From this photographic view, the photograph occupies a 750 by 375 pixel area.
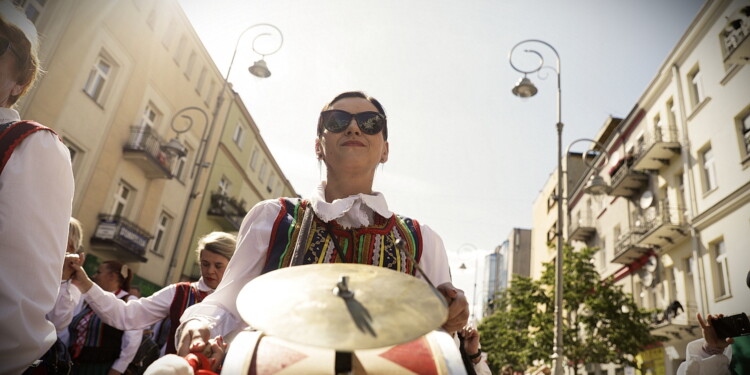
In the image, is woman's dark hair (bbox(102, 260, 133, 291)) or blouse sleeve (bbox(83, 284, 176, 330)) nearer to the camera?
blouse sleeve (bbox(83, 284, 176, 330))

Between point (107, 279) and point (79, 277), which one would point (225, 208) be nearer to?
point (107, 279)

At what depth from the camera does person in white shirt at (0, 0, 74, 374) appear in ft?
5.27

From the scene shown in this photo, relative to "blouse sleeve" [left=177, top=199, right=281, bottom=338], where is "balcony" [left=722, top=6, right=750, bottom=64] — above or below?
above

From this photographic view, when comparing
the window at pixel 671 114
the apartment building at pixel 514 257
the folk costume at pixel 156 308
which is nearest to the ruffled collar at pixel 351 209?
the folk costume at pixel 156 308

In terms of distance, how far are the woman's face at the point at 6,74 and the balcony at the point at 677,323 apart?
19.9m

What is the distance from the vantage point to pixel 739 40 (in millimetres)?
14555

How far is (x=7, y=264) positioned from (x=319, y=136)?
4.91 feet

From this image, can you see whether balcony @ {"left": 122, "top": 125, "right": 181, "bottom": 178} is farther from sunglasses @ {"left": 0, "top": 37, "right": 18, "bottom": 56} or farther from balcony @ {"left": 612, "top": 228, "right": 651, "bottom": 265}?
balcony @ {"left": 612, "top": 228, "right": 651, "bottom": 265}

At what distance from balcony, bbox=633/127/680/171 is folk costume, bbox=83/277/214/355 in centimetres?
2006

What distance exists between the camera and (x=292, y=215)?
7.55ft

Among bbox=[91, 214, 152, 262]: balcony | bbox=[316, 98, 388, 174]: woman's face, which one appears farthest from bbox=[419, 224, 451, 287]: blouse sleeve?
bbox=[91, 214, 152, 262]: balcony

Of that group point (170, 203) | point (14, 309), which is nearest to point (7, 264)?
point (14, 309)

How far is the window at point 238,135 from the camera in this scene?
27848 mm

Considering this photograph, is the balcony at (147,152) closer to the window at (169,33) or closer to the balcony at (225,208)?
the window at (169,33)
